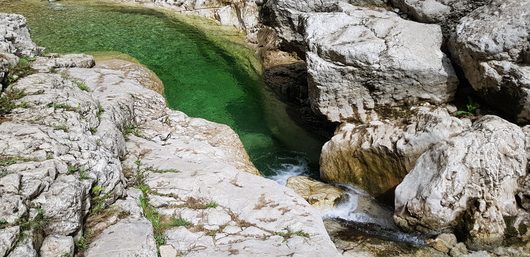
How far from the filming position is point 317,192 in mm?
11852

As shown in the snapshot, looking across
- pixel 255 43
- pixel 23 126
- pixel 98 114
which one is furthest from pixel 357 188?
pixel 255 43

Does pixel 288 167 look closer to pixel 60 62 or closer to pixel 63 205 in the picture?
pixel 60 62

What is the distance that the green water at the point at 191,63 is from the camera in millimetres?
15344

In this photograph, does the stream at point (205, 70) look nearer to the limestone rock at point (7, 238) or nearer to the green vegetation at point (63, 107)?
the green vegetation at point (63, 107)

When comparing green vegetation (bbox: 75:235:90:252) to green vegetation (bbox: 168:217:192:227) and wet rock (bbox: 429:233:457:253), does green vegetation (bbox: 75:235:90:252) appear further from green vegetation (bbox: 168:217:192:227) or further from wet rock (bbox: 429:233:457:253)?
wet rock (bbox: 429:233:457:253)

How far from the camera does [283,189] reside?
8.81m

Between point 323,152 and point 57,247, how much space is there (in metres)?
8.40

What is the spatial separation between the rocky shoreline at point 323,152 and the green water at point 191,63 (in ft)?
5.42

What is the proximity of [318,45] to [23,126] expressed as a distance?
333 inches

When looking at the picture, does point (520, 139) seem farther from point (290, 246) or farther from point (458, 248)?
point (290, 246)

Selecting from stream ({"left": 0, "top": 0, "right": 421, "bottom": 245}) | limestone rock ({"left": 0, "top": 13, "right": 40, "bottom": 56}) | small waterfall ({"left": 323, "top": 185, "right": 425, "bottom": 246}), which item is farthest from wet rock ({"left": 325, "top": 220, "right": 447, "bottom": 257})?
limestone rock ({"left": 0, "top": 13, "right": 40, "bottom": 56})

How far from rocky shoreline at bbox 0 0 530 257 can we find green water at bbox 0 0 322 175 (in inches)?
65.0

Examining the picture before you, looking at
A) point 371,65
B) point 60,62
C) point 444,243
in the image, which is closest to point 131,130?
point 60,62

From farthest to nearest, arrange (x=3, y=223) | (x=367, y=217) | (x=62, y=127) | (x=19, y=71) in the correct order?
(x=367, y=217) < (x=19, y=71) < (x=62, y=127) < (x=3, y=223)
